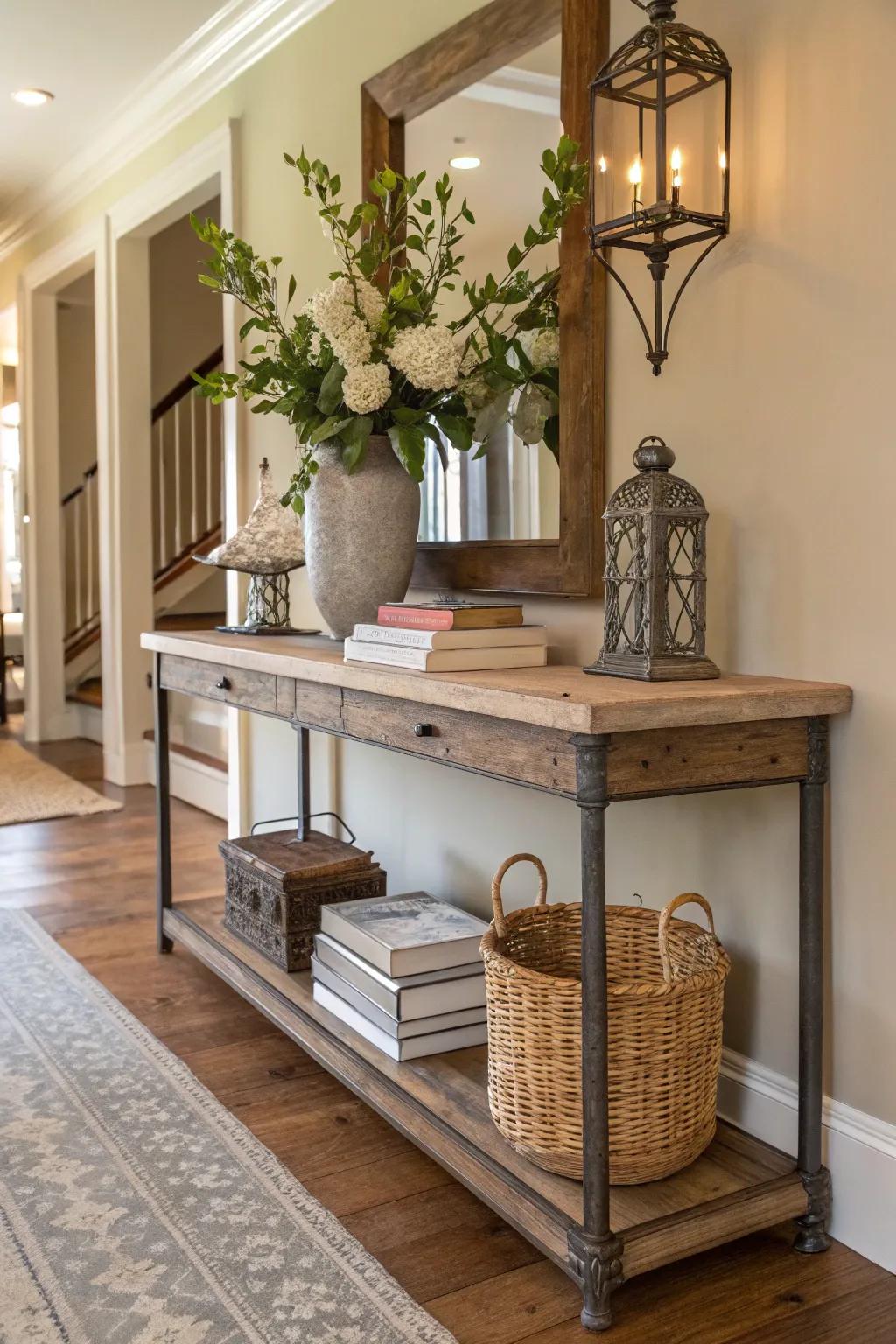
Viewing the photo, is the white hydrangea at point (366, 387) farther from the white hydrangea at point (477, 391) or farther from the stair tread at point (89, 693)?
the stair tread at point (89, 693)

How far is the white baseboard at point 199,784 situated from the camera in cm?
471

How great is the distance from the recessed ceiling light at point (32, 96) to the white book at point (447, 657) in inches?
124

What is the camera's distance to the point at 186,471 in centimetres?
694

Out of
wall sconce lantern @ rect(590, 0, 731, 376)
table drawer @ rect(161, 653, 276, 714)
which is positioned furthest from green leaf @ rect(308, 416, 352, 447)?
wall sconce lantern @ rect(590, 0, 731, 376)

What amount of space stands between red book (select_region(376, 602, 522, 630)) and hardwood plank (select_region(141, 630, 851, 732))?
0.09 metres

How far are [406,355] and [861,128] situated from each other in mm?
928

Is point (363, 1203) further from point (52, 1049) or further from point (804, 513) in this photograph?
point (804, 513)

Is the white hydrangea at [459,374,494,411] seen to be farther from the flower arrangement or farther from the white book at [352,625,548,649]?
the white book at [352,625,548,649]

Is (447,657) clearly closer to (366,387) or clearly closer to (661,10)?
(366,387)

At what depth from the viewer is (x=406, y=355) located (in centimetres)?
232

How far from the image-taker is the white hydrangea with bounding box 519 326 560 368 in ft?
7.44

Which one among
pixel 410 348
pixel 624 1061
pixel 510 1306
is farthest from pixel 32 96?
pixel 510 1306

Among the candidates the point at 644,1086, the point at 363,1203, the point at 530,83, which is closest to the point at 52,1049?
the point at 363,1203

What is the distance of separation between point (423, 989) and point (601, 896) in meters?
0.64
